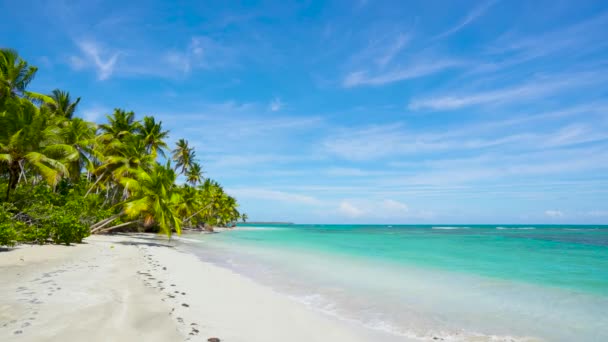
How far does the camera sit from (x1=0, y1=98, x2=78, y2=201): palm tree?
44.9 ft

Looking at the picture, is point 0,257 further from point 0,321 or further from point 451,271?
point 451,271

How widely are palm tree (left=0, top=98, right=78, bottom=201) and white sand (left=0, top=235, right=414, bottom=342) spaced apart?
7173mm

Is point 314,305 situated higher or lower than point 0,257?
lower

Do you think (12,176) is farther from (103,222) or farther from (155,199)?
(103,222)

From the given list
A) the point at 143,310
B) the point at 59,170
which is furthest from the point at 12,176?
the point at 143,310

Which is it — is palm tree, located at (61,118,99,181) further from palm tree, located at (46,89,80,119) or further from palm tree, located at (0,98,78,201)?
palm tree, located at (46,89,80,119)

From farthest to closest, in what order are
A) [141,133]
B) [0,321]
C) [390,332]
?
[141,133]
[390,332]
[0,321]

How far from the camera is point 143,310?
16.4ft

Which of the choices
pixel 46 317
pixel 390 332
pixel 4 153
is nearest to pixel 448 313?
pixel 390 332

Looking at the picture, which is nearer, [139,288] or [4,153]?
[139,288]

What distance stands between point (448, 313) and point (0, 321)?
777 centimetres

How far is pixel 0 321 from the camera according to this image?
159 inches

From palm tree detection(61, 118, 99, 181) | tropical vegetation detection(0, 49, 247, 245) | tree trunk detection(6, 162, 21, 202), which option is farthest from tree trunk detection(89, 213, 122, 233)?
tree trunk detection(6, 162, 21, 202)

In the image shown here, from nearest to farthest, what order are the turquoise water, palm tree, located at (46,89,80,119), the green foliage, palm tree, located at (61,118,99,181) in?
the turquoise water
the green foliage
palm tree, located at (61,118,99,181)
palm tree, located at (46,89,80,119)
